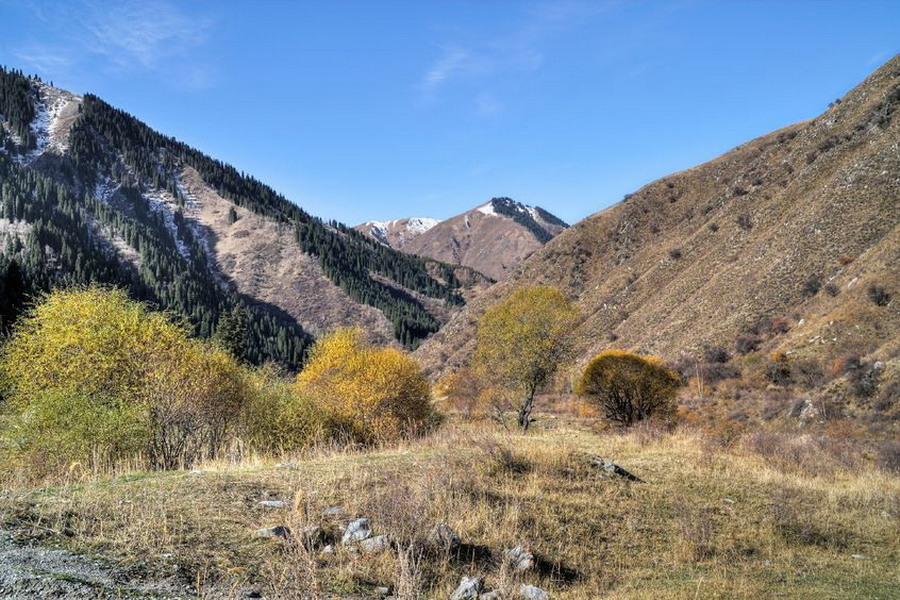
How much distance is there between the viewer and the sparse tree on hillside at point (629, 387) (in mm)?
33031

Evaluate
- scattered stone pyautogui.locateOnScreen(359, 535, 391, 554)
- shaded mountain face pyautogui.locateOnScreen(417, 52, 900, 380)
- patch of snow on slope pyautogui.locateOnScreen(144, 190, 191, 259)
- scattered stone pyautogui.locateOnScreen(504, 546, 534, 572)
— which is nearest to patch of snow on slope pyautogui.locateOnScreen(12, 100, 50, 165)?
patch of snow on slope pyautogui.locateOnScreen(144, 190, 191, 259)

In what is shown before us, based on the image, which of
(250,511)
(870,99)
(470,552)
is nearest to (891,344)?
(470,552)

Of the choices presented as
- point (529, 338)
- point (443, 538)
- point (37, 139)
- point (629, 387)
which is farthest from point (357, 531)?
point (37, 139)

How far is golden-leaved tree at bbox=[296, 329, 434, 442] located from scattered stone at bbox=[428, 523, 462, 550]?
1564cm

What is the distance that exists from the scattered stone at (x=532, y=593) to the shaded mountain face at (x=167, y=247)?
118 metres

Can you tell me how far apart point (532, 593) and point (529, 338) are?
23.4 metres

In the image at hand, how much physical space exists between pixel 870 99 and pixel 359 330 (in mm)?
60773

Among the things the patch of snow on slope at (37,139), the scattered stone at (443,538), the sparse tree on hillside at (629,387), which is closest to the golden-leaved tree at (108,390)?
the scattered stone at (443,538)

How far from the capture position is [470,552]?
791 cm

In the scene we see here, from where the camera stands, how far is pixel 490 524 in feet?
28.8

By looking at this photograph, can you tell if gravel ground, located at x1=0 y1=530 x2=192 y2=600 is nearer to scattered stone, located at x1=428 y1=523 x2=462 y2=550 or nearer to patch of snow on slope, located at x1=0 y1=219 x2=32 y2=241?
scattered stone, located at x1=428 y1=523 x2=462 y2=550

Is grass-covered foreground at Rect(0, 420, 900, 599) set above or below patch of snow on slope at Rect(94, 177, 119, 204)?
below

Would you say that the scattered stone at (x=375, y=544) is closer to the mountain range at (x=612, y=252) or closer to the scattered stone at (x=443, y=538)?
the scattered stone at (x=443, y=538)

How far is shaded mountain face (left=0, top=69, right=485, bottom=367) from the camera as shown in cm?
12212
